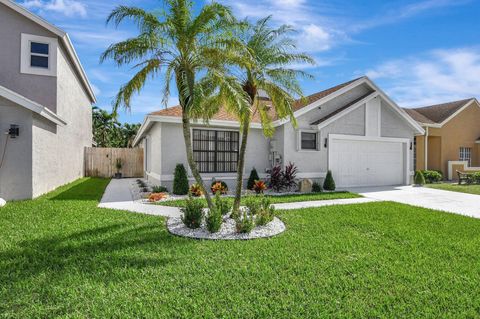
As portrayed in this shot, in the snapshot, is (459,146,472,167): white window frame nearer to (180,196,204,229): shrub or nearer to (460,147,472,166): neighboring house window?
(460,147,472,166): neighboring house window

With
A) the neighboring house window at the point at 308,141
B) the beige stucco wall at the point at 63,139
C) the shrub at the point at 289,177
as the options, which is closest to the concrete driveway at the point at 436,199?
the neighboring house window at the point at 308,141

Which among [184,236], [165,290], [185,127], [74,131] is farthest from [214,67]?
[74,131]

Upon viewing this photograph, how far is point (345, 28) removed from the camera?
12.5m

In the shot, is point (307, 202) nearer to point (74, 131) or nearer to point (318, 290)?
point (318, 290)

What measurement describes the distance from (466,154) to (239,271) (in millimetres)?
26283

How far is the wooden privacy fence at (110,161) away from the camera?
23281 millimetres

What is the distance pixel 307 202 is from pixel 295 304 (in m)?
7.82

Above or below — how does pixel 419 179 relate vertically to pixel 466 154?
below

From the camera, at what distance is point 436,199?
12367mm

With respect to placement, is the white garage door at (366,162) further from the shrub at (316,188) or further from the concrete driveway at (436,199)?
the shrub at (316,188)

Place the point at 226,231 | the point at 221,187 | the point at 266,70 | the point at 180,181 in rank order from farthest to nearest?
the point at 221,187, the point at 180,181, the point at 266,70, the point at 226,231

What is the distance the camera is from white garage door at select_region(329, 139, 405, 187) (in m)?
15.9

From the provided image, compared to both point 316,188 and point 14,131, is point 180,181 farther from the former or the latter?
point 316,188

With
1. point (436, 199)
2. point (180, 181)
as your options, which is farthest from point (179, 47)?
point (436, 199)
